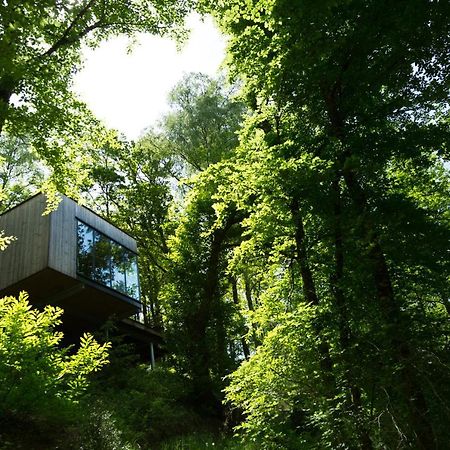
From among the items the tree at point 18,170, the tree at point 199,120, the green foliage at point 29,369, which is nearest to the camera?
the green foliage at point 29,369

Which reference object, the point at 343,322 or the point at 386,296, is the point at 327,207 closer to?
the point at 386,296

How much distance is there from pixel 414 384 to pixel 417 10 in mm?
4986

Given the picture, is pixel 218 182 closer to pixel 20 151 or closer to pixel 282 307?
pixel 282 307

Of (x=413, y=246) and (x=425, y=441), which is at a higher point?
(x=413, y=246)

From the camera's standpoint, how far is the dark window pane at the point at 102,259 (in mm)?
13719

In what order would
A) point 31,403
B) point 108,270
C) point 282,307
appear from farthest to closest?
point 108,270
point 282,307
point 31,403

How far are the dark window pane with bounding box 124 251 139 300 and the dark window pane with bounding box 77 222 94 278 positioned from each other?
2141mm

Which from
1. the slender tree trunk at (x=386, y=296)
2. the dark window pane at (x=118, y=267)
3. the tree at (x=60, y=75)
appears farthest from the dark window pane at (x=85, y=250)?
the slender tree trunk at (x=386, y=296)

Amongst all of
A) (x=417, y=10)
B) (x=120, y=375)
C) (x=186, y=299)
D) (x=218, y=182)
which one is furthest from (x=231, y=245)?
(x=417, y=10)

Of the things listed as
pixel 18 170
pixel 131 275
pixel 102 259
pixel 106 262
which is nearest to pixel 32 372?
pixel 102 259

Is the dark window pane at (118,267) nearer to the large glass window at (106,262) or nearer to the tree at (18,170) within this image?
the large glass window at (106,262)

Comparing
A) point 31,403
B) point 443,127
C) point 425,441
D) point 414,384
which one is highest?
point 443,127

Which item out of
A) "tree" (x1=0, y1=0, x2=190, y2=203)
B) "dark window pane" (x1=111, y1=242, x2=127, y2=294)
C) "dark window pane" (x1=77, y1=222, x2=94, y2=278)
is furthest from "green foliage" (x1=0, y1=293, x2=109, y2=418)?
"dark window pane" (x1=111, y1=242, x2=127, y2=294)

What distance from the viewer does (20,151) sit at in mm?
22922
